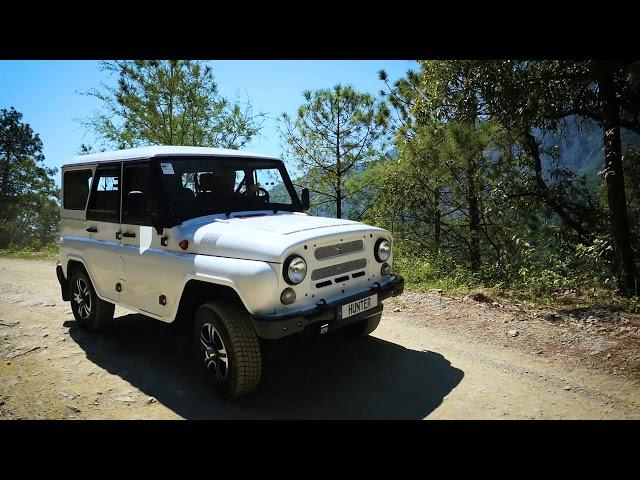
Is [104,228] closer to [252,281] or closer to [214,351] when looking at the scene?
[214,351]

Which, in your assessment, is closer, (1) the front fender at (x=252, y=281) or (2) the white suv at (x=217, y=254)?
(1) the front fender at (x=252, y=281)

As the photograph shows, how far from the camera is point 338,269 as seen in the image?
3.62m

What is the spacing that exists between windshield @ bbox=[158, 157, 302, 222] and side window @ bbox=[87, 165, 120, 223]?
0.91 metres

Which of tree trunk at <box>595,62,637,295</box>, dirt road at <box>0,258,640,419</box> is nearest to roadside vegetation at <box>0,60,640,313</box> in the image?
tree trunk at <box>595,62,637,295</box>

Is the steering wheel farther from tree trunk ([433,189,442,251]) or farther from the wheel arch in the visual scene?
tree trunk ([433,189,442,251])

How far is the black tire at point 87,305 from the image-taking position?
5.02 meters

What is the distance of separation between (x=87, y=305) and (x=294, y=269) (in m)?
3.46

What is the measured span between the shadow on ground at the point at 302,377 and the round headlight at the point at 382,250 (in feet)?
3.51

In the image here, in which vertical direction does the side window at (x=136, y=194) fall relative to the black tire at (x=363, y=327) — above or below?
above

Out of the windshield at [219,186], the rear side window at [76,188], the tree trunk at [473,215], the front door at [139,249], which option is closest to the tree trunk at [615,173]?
the tree trunk at [473,215]

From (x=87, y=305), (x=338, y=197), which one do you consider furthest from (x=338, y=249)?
(x=338, y=197)

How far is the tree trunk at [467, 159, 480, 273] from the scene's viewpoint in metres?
9.54

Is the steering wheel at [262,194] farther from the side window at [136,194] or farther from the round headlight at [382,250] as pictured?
the round headlight at [382,250]
